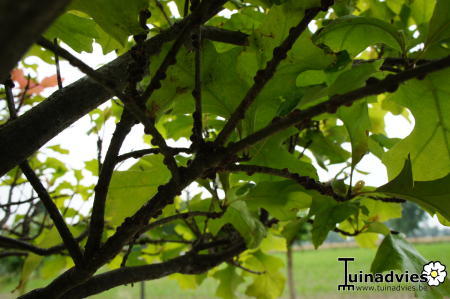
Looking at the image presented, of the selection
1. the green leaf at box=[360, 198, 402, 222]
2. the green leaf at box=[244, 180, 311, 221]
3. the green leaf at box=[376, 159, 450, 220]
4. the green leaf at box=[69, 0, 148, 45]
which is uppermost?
the green leaf at box=[69, 0, 148, 45]

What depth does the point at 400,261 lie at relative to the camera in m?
0.50

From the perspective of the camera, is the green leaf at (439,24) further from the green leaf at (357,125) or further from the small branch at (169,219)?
the small branch at (169,219)

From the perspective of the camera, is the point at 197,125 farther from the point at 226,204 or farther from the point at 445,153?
the point at 445,153

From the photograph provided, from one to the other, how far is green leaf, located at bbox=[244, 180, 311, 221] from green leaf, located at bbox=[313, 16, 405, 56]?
0.18 meters

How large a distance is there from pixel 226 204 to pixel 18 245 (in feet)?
1.13

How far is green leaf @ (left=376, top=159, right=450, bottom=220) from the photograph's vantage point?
1.23 feet

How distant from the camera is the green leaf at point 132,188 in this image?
49 cm

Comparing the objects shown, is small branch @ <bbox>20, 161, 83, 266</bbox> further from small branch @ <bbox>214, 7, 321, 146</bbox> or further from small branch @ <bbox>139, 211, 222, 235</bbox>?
small branch @ <bbox>214, 7, 321, 146</bbox>

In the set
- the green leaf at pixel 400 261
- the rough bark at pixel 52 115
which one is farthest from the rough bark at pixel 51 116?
the green leaf at pixel 400 261

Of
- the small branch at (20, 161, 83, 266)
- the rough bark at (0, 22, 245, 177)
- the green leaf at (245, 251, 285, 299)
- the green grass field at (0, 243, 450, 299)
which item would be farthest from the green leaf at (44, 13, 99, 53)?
the green grass field at (0, 243, 450, 299)

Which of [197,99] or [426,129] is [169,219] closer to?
[197,99]

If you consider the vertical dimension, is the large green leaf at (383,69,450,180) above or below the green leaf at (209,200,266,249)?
above

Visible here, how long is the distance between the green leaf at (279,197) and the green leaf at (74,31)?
0.92ft

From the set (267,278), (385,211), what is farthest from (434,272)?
(267,278)
